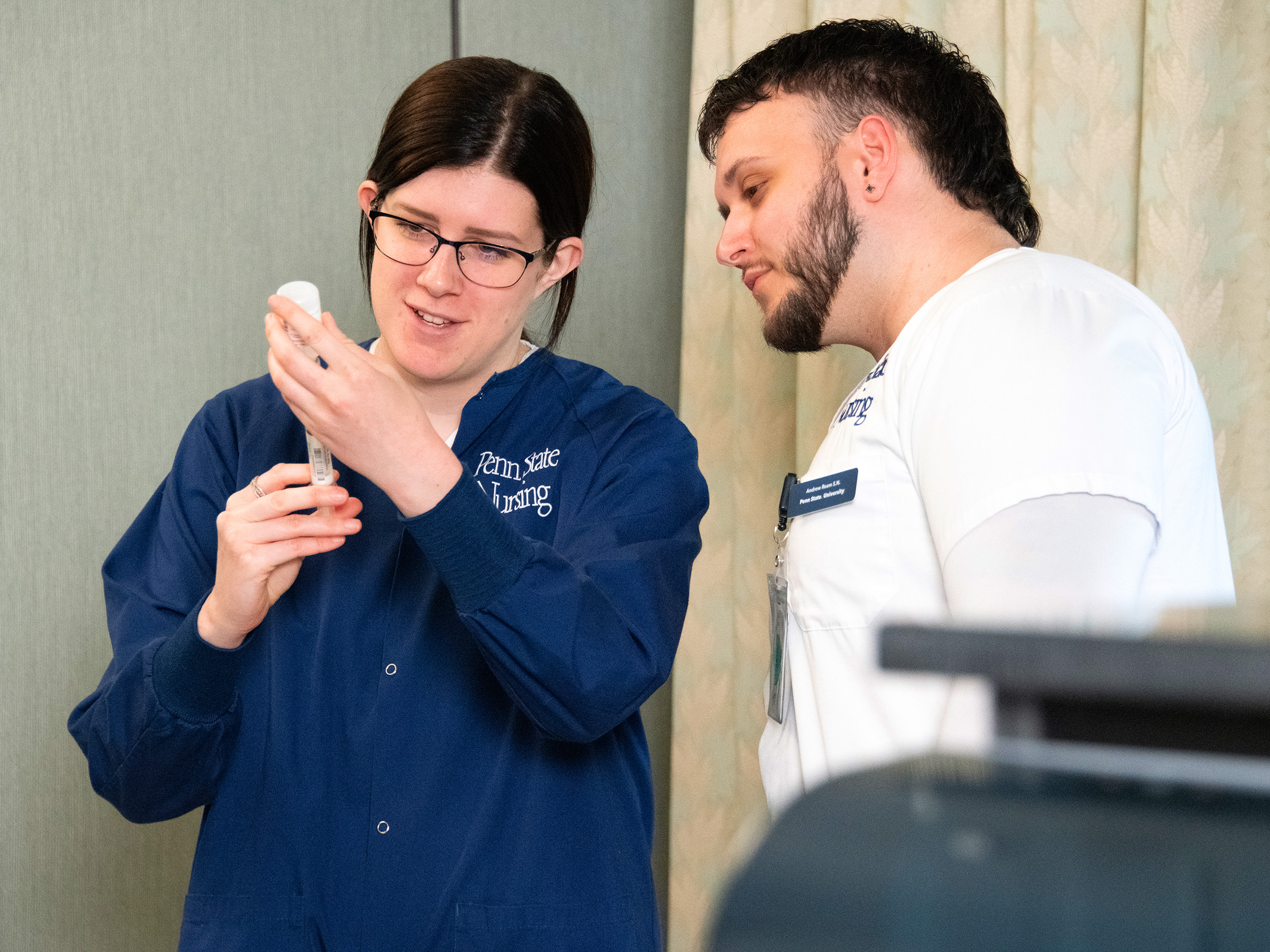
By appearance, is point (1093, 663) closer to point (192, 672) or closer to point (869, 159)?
point (192, 672)

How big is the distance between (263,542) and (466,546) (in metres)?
0.20

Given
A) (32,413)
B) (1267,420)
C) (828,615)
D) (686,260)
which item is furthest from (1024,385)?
(32,413)

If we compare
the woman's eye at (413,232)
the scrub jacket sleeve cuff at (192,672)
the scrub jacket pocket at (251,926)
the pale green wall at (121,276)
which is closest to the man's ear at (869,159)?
the woman's eye at (413,232)

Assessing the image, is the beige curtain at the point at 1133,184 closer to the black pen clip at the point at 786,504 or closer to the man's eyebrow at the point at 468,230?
the black pen clip at the point at 786,504

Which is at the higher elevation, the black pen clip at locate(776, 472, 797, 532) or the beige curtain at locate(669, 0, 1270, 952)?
the beige curtain at locate(669, 0, 1270, 952)

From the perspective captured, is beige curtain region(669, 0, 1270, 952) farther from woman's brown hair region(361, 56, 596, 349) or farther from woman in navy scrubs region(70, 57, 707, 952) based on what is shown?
woman's brown hair region(361, 56, 596, 349)

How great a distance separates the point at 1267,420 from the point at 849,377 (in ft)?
2.00

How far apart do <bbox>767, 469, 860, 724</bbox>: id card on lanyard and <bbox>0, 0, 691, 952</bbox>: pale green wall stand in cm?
107

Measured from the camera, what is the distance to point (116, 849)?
5.76 feet

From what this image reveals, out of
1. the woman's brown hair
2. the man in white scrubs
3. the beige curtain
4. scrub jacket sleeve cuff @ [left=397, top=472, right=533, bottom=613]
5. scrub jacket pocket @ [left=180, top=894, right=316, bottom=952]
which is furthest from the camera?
the beige curtain

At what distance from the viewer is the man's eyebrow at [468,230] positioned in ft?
3.66

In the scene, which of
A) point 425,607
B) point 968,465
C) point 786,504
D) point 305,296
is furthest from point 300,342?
point 968,465

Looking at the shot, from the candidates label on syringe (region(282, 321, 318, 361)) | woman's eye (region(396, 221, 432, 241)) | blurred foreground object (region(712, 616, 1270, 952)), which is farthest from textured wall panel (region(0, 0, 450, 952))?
blurred foreground object (region(712, 616, 1270, 952))

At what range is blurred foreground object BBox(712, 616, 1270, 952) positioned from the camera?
0.80ft
